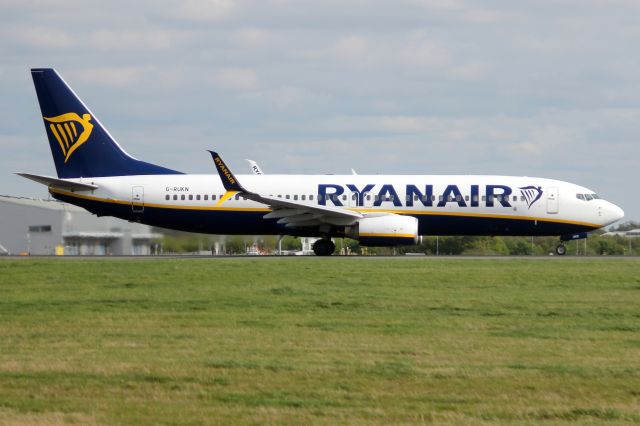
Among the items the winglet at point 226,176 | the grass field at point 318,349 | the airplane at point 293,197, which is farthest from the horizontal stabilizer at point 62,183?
the grass field at point 318,349

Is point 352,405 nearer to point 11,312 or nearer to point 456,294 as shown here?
point 11,312

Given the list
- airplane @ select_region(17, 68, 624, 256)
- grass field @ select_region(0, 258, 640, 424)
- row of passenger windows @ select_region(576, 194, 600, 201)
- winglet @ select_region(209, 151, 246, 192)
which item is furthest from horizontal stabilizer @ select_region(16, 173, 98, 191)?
row of passenger windows @ select_region(576, 194, 600, 201)

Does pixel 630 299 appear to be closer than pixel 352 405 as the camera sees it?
No

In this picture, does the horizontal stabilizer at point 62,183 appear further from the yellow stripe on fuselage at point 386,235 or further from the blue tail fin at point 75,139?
the yellow stripe on fuselage at point 386,235

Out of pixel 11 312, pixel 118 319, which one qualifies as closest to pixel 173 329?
pixel 118 319

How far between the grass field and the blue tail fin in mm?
15893

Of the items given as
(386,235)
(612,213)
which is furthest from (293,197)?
(612,213)

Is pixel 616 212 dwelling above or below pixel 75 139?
below

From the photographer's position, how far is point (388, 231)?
42375mm

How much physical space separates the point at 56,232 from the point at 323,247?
11454 millimetres

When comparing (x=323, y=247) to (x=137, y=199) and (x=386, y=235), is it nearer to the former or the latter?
(x=386, y=235)

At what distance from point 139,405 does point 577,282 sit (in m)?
18.6

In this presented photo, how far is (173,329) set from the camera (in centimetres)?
1973

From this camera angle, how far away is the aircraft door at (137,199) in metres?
45.0
